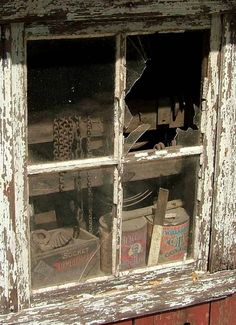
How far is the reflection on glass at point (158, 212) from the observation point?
2869 millimetres

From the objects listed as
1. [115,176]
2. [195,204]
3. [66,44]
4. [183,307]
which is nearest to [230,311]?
[183,307]

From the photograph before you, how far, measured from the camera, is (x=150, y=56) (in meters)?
2.74

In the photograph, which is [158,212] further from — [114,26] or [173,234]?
[114,26]

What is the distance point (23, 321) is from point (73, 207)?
440 millimetres

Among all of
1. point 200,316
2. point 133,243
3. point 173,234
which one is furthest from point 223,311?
point 133,243

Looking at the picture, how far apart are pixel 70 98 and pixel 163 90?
1.28 feet

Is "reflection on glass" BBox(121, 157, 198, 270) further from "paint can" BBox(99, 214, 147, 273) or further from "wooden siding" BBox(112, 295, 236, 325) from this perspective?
"wooden siding" BBox(112, 295, 236, 325)

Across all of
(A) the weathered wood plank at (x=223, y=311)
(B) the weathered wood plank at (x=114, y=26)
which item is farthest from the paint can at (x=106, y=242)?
(B) the weathered wood plank at (x=114, y=26)

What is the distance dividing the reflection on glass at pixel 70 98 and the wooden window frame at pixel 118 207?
0.12 ft

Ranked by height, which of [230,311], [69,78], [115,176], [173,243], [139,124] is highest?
[69,78]

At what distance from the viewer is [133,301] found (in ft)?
9.49

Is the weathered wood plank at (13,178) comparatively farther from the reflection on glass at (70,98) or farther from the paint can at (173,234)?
the paint can at (173,234)

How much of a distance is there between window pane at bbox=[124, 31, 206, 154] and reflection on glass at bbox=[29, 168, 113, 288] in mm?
212

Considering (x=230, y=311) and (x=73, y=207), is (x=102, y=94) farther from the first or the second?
(x=230, y=311)
